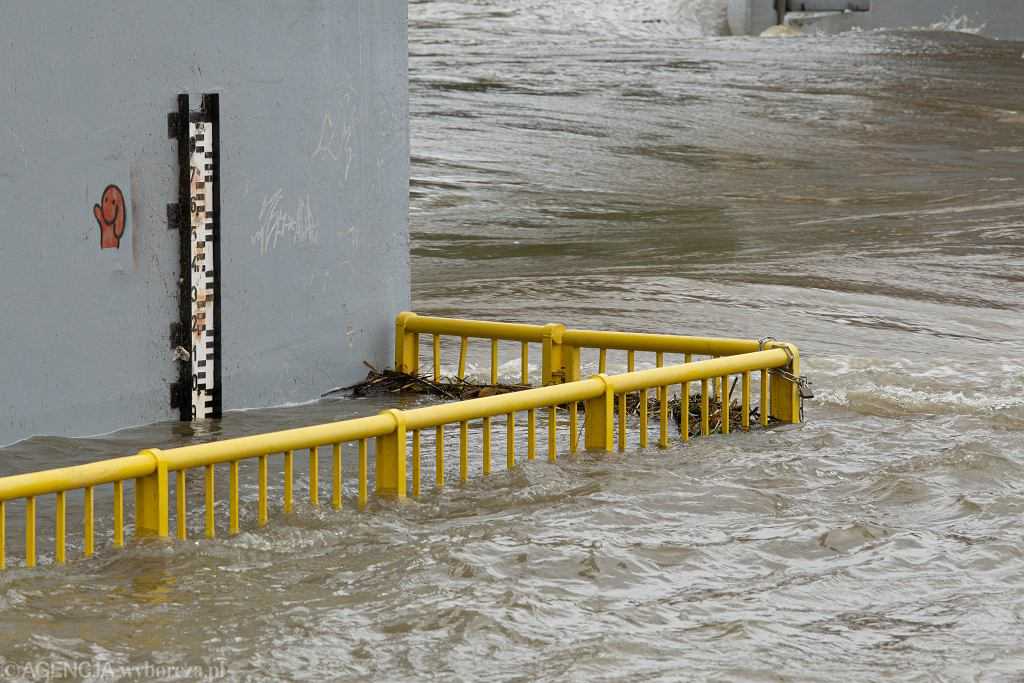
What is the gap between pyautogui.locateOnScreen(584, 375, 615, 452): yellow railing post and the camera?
26.2 ft

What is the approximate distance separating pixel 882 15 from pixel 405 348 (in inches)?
1186

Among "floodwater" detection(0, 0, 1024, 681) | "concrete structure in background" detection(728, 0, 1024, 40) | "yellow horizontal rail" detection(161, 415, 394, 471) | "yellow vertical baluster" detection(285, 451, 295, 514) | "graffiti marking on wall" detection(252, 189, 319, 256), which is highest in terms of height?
"concrete structure in background" detection(728, 0, 1024, 40)

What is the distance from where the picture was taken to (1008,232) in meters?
19.3

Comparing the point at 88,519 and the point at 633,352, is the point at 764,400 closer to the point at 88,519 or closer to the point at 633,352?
the point at 633,352

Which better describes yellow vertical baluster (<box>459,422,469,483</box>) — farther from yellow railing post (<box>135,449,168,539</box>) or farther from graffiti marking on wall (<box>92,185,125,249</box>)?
graffiti marking on wall (<box>92,185,125,249</box>)

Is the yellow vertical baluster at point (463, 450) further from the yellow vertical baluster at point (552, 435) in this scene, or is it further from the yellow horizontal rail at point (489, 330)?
the yellow horizontal rail at point (489, 330)

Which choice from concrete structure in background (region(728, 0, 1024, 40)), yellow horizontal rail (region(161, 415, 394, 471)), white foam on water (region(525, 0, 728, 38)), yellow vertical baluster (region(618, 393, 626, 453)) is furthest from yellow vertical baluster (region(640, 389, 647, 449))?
white foam on water (region(525, 0, 728, 38))

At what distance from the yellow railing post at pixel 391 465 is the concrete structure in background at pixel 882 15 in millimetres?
32718

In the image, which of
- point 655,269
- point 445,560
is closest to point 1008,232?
point 655,269

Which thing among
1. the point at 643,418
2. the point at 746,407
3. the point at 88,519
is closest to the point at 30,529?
the point at 88,519

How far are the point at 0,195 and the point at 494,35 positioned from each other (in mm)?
30957

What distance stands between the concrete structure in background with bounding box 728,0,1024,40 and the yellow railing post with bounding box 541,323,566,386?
1177 inches

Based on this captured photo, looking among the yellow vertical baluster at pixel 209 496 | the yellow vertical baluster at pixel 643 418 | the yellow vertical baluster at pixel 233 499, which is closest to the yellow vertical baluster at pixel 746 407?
the yellow vertical baluster at pixel 643 418

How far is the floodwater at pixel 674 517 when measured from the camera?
5.62 meters
